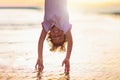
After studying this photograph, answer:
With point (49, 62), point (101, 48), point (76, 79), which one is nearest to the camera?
point (76, 79)

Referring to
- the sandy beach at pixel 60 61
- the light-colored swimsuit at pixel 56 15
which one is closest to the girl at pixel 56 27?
the light-colored swimsuit at pixel 56 15

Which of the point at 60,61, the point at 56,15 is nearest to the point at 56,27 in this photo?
the point at 56,15

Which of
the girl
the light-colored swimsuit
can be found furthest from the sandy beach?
the light-colored swimsuit

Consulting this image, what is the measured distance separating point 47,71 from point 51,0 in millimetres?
1146

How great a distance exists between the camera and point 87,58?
24.9 ft

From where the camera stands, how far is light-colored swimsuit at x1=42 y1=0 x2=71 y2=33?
6.27 meters

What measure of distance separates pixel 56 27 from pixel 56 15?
0.24m

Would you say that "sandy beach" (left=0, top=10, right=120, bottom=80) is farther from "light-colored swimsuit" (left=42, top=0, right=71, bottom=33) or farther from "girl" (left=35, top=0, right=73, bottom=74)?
"light-colored swimsuit" (left=42, top=0, right=71, bottom=33)

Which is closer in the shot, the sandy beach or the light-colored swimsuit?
the sandy beach

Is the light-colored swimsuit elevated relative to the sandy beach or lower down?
elevated

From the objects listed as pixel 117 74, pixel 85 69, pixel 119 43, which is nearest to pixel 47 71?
pixel 85 69

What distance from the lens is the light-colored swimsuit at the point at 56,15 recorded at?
627 cm

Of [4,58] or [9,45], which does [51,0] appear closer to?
[4,58]

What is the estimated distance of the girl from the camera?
623 centimetres
